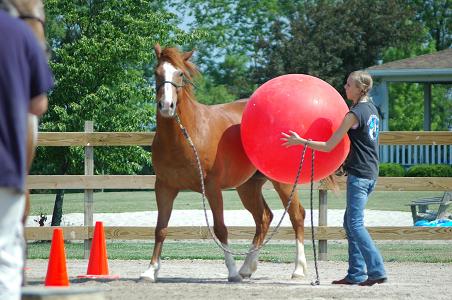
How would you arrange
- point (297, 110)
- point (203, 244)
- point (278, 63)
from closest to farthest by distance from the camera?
point (297, 110) < point (203, 244) < point (278, 63)

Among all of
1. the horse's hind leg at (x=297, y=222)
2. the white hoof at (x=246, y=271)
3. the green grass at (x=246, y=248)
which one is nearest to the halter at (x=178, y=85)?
the horse's hind leg at (x=297, y=222)

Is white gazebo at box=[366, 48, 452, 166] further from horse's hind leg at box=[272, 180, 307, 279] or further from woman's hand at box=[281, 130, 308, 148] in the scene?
woman's hand at box=[281, 130, 308, 148]

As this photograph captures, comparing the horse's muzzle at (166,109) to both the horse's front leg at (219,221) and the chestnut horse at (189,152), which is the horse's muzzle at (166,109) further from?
the horse's front leg at (219,221)

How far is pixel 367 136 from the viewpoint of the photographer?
324 inches

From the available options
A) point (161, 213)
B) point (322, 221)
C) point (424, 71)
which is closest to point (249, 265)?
point (161, 213)

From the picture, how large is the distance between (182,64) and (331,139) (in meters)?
1.70

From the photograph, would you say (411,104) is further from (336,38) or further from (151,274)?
(151,274)

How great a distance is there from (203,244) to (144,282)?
5.68m

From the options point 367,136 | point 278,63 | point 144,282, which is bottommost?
point 278,63

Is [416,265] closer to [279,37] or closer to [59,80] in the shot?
[59,80]

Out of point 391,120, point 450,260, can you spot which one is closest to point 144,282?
point 450,260

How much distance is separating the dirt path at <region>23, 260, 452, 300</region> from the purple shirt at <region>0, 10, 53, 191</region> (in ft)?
12.9

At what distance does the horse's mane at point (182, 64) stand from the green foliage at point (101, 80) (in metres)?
7.24

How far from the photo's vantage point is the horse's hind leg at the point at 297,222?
31.0 ft
